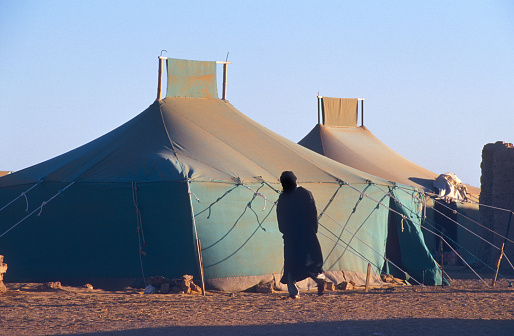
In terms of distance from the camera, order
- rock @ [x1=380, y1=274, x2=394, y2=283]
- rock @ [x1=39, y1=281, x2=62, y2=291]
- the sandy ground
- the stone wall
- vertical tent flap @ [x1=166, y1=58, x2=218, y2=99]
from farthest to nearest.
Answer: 1. the stone wall
2. vertical tent flap @ [x1=166, y1=58, x2=218, y2=99]
3. rock @ [x1=380, y1=274, x2=394, y2=283]
4. rock @ [x1=39, y1=281, x2=62, y2=291]
5. the sandy ground

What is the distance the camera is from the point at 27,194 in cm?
958

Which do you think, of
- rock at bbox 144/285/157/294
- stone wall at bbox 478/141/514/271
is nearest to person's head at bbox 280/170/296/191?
rock at bbox 144/285/157/294

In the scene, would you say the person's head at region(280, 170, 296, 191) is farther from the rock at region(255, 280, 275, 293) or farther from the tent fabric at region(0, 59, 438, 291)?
the rock at region(255, 280, 275, 293)

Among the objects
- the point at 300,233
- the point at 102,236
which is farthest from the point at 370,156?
the point at 300,233

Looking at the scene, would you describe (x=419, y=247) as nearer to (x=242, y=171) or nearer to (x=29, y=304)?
(x=242, y=171)

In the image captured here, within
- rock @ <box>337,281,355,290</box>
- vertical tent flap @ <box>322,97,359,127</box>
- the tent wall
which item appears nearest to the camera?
the tent wall

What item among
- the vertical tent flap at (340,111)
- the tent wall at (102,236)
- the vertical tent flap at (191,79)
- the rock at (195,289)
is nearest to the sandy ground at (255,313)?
the rock at (195,289)

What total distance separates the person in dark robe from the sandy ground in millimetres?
313

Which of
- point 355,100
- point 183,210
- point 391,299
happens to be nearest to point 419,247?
point 391,299

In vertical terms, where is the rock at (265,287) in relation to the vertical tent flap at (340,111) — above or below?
below

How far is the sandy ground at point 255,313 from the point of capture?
5.80 metres

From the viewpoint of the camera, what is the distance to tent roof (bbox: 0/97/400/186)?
9.34 meters

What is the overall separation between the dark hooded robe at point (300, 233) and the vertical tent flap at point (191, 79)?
4.13 m

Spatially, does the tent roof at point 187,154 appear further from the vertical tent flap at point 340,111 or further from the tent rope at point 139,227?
the vertical tent flap at point 340,111
